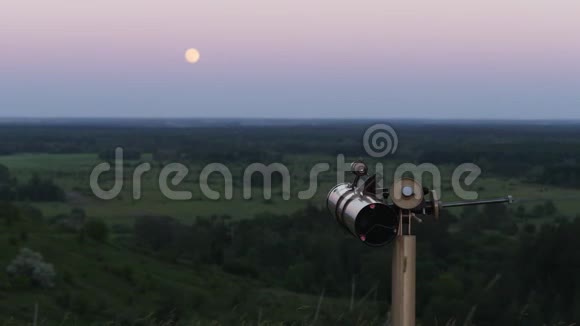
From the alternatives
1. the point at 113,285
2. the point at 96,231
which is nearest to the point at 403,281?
the point at 113,285

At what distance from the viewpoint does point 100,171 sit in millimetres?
77250

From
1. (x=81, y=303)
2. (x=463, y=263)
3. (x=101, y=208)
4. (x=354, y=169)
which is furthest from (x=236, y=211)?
(x=354, y=169)

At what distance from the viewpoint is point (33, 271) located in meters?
17.2

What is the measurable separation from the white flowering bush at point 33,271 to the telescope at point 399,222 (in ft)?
47.6

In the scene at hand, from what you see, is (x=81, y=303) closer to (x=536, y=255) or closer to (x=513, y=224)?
(x=536, y=255)

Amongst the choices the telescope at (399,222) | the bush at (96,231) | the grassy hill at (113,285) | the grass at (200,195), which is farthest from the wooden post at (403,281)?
the grass at (200,195)

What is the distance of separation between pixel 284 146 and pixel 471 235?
236ft

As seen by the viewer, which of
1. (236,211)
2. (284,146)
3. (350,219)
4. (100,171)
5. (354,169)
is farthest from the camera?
(284,146)

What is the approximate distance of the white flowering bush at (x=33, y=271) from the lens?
16547 millimetres

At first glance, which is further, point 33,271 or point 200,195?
point 200,195

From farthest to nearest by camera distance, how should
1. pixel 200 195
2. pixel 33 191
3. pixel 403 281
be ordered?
pixel 200 195 → pixel 33 191 → pixel 403 281

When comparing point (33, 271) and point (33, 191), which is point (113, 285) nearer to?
point (33, 271)

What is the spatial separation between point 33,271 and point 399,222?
50.5 feet

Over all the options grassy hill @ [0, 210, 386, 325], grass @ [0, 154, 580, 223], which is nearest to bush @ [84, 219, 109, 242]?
grassy hill @ [0, 210, 386, 325]
